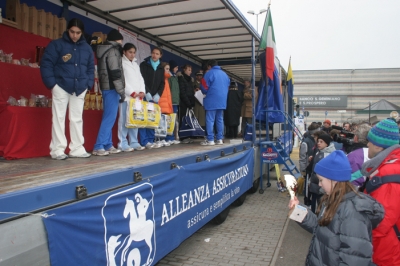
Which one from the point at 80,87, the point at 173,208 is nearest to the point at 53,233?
the point at 173,208

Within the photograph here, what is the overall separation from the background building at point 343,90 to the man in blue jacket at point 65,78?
41.2 meters

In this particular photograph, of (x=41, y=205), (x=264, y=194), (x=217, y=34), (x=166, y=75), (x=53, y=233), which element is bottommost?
(x=264, y=194)

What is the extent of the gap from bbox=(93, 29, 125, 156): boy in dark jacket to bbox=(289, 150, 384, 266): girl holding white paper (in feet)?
10.2

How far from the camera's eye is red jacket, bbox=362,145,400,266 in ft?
7.27

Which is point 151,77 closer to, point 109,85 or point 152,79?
point 152,79

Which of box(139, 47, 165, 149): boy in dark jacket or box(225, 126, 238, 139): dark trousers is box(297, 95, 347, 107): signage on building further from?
box(139, 47, 165, 149): boy in dark jacket

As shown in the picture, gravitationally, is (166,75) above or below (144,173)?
above

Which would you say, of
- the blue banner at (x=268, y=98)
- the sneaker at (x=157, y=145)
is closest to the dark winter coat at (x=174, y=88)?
the sneaker at (x=157, y=145)

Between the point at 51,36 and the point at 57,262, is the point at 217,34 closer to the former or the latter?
the point at 51,36

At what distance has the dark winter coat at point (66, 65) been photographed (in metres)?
3.82

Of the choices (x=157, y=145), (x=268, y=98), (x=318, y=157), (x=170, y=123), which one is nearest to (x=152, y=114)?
(x=157, y=145)

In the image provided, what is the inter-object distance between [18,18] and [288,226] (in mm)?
5376

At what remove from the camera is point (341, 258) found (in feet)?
6.53

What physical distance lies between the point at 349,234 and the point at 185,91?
17.7 ft
